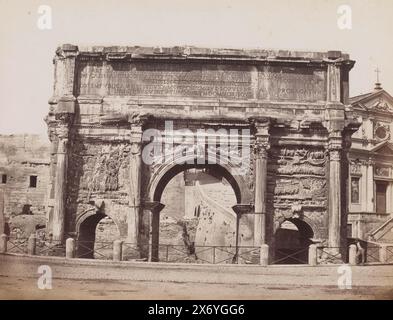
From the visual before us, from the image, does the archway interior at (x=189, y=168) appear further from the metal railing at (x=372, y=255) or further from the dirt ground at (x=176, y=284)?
the metal railing at (x=372, y=255)

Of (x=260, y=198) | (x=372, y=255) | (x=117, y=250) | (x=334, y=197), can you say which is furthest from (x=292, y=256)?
(x=117, y=250)

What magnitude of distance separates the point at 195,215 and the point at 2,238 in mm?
13307

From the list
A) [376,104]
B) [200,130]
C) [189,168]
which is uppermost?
[376,104]

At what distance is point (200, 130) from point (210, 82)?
1473 millimetres

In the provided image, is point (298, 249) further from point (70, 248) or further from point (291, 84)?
point (70, 248)

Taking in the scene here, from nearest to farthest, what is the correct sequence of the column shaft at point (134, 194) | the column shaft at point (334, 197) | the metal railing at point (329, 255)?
the metal railing at point (329, 255) → the column shaft at point (134, 194) → the column shaft at point (334, 197)

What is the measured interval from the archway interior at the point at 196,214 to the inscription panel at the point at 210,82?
20.1 feet

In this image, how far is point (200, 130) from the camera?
18250mm

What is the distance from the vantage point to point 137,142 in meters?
18.0

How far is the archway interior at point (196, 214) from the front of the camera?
1038 inches

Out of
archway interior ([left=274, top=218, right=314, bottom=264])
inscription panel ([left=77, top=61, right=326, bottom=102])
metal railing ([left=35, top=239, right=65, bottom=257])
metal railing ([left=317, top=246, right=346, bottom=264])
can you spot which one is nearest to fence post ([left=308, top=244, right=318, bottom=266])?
metal railing ([left=317, top=246, right=346, bottom=264])

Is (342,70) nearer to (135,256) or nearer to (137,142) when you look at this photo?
(137,142)

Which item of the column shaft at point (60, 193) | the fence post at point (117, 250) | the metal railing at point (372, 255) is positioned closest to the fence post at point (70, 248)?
the column shaft at point (60, 193)
